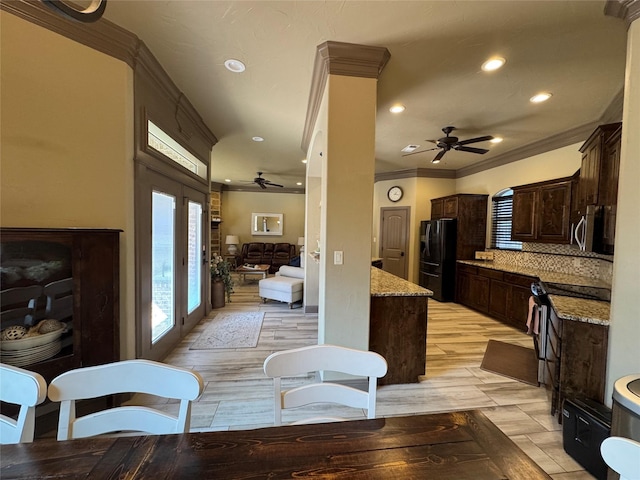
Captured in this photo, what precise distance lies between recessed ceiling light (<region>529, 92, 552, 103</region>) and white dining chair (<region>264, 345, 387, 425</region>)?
3.51m

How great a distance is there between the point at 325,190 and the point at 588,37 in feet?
7.63

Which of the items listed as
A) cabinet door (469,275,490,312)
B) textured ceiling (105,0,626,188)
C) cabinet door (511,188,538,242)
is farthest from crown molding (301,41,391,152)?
cabinet door (469,275,490,312)

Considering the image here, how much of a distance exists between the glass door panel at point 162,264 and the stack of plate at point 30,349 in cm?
85

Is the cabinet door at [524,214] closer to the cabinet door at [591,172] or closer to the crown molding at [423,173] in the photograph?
the cabinet door at [591,172]

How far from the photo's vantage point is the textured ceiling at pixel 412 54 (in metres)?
1.88

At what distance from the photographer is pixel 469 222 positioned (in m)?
5.41

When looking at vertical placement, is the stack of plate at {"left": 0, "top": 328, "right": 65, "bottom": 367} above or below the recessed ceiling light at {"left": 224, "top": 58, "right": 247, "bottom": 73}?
below

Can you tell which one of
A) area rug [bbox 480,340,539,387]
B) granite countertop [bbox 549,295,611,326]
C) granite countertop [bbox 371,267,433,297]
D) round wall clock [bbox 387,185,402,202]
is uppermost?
round wall clock [bbox 387,185,402,202]

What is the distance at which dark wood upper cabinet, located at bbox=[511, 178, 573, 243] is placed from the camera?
3.79 meters

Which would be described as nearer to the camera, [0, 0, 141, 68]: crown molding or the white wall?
the white wall

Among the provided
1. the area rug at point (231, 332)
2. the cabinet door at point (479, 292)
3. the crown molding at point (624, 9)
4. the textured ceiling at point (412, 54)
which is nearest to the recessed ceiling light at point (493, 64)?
the textured ceiling at point (412, 54)

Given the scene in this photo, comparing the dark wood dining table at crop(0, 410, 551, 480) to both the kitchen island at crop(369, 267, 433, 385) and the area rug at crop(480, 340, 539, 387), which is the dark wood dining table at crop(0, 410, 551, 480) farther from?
the area rug at crop(480, 340, 539, 387)

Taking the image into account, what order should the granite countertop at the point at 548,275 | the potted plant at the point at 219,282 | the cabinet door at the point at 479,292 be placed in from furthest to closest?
the potted plant at the point at 219,282, the cabinet door at the point at 479,292, the granite countertop at the point at 548,275

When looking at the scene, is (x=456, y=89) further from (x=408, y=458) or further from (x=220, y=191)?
(x=220, y=191)
